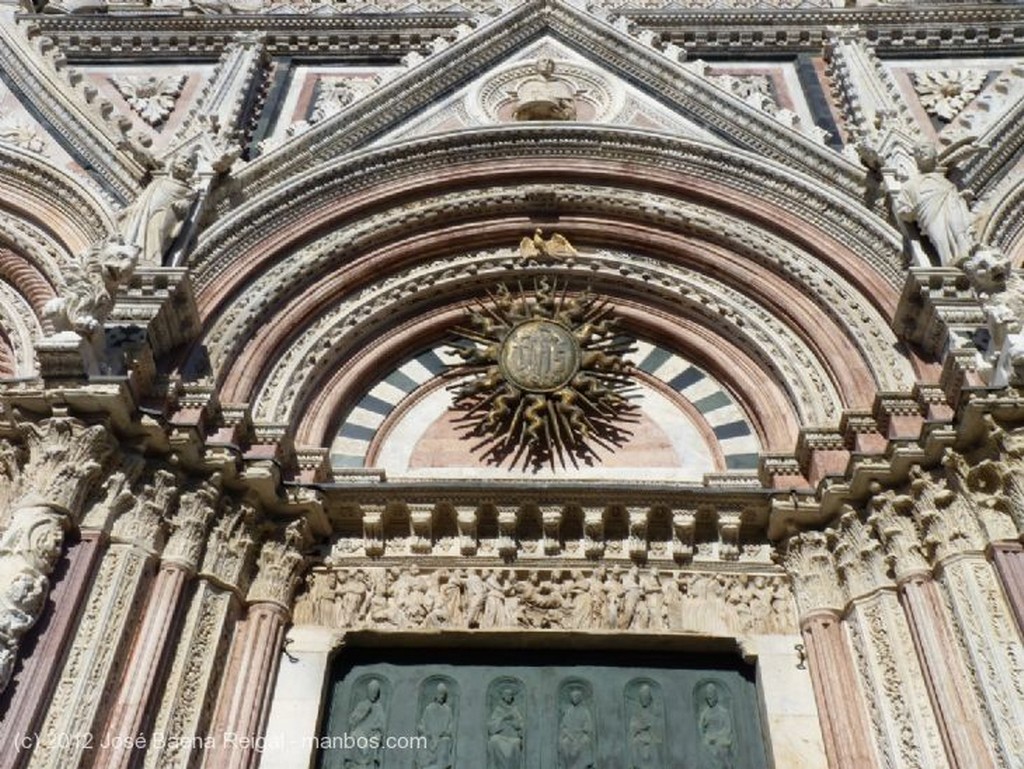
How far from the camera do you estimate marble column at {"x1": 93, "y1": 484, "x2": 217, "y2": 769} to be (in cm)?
521

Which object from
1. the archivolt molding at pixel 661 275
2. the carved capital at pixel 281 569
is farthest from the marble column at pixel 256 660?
the archivolt molding at pixel 661 275

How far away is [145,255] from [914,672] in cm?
571

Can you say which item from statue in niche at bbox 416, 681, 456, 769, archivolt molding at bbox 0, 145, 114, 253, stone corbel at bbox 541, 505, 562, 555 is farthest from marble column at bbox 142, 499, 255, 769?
archivolt molding at bbox 0, 145, 114, 253

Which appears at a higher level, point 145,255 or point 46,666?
point 145,255

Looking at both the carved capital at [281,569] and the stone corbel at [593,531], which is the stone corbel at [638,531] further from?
the carved capital at [281,569]

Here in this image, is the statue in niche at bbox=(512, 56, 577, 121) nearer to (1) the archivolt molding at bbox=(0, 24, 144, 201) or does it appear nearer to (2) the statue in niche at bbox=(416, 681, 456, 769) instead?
(1) the archivolt molding at bbox=(0, 24, 144, 201)

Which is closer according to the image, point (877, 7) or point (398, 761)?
point (398, 761)

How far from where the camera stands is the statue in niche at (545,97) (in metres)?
9.28

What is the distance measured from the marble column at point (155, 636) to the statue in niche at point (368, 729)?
1.24 metres

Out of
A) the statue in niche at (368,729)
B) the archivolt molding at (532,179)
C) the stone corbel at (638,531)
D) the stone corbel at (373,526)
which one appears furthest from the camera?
the archivolt molding at (532,179)

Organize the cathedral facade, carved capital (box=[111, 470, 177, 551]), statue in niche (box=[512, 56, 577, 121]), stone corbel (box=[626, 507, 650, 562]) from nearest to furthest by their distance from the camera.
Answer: the cathedral facade → carved capital (box=[111, 470, 177, 551]) → stone corbel (box=[626, 507, 650, 562]) → statue in niche (box=[512, 56, 577, 121])

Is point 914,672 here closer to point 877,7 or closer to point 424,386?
point 424,386

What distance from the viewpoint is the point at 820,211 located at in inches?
320

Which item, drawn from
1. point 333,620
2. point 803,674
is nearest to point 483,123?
point 333,620
